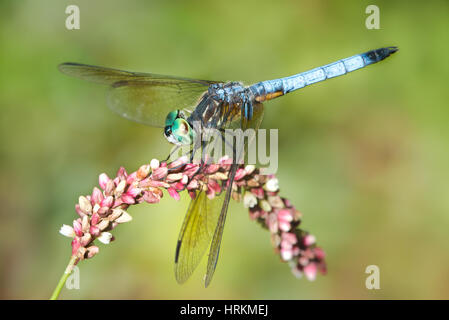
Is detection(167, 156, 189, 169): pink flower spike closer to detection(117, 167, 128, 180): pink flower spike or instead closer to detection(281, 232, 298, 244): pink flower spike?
detection(117, 167, 128, 180): pink flower spike

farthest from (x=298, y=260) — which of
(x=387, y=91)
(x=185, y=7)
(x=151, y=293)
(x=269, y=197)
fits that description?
(x=185, y=7)

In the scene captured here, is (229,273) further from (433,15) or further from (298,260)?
(433,15)

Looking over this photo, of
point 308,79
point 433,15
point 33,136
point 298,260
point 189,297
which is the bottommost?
point 189,297

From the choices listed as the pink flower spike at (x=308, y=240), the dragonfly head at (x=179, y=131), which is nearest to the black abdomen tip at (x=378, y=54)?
the dragonfly head at (x=179, y=131)

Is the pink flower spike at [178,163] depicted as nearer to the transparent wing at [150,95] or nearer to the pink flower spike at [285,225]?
the pink flower spike at [285,225]

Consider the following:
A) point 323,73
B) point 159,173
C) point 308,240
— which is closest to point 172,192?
point 159,173

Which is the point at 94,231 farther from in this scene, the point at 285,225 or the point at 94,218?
the point at 285,225
